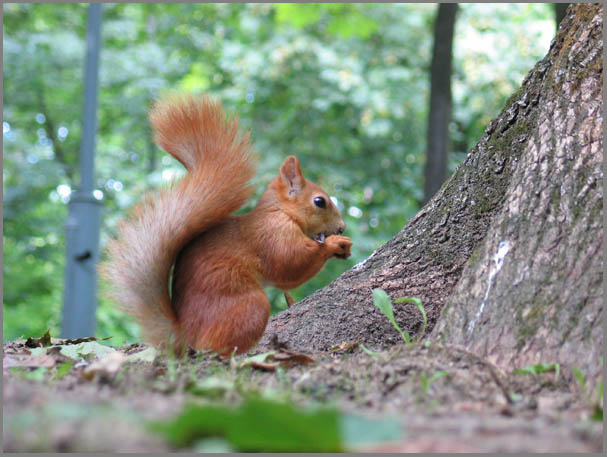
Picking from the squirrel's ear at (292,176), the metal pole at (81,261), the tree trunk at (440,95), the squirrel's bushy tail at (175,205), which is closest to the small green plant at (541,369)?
the squirrel's bushy tail at (175,205)

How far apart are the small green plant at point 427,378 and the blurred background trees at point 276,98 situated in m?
A: 4.16

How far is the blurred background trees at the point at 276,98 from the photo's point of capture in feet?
20.5

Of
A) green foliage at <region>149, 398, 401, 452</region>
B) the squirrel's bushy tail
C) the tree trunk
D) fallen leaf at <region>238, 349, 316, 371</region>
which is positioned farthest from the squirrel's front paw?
the tree trunk

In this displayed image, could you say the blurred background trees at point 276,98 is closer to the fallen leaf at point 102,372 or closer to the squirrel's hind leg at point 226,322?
the squirrel's hind leg at point 226,322

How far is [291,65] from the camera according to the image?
260 inches

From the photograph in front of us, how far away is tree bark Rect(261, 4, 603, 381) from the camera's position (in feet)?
4.35

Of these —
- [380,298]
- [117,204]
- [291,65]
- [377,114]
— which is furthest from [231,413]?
[117,204]

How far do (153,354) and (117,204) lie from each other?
19.1 ft

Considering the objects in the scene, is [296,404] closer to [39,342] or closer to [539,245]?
[539,245]

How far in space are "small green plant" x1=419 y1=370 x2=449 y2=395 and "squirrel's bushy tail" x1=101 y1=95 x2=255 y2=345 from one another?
0.77m

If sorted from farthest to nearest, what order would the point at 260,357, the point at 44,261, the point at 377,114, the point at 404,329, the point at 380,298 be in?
the point at 44,261 < the point at 377,114 < the point at 404,329 < the point at 380,298 < the point at 260,357

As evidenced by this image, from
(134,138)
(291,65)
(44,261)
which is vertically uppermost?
(291,65)

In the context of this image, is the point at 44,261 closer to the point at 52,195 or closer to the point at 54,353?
the point at 52,195

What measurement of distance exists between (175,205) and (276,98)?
514 centimetres
